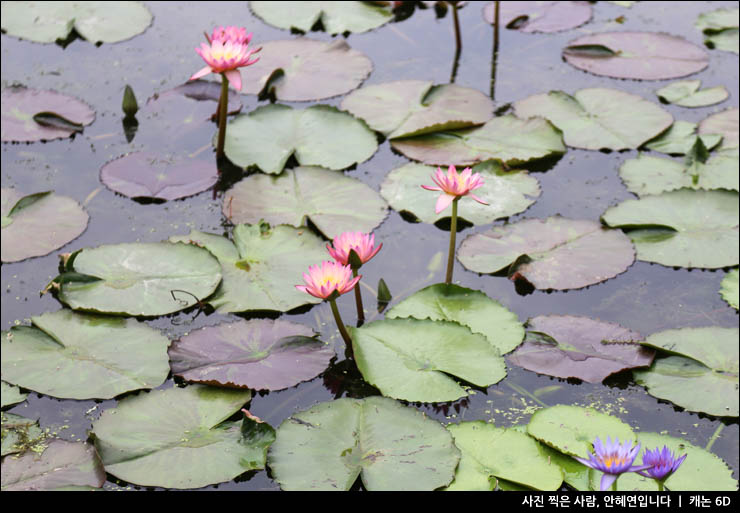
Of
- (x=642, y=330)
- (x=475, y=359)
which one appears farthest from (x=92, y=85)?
(x=642, y=330)

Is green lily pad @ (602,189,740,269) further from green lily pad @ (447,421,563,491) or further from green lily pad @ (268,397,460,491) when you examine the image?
green lily pad @ (268,397,460,491)

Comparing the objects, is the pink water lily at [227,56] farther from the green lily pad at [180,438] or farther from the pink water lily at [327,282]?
the green lily pad at [180,438]

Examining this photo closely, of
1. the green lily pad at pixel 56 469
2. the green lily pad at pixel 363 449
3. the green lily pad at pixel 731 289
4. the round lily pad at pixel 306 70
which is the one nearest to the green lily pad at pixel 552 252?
the green lily pad at pixel 731 289

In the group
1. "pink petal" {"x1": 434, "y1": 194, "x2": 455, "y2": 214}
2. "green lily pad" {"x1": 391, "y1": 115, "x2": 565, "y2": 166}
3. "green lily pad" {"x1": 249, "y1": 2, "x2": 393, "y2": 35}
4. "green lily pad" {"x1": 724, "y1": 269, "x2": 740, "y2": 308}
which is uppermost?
"green lily pad" {"x1": 249, "y1": 2, "x2": 393, "y2": 35}

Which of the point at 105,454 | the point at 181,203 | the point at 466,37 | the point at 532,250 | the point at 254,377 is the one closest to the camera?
the point at 105,454

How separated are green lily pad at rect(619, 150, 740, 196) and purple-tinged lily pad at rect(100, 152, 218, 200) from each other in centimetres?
193

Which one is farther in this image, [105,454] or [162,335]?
[162,335]

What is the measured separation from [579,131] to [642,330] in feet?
4.48

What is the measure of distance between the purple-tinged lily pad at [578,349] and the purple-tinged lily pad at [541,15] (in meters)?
2.55

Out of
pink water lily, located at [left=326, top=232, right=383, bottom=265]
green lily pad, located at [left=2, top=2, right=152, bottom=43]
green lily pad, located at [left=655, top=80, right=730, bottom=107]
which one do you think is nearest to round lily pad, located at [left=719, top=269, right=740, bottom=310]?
green lily pad, located at [left=655, top=80, right=730, bottom=107]

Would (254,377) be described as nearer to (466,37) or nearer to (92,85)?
(92,85)

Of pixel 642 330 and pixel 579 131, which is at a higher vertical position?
pixel 579 131

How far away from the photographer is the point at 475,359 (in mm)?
2848

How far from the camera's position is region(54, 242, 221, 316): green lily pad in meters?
3.08
